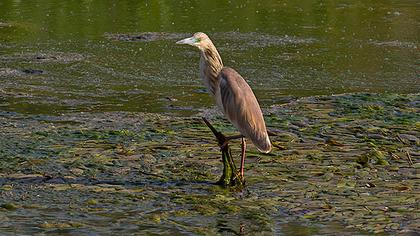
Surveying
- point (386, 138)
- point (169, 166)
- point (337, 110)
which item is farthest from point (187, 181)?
point (337, 110)

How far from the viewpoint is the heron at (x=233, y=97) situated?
657 centimetres

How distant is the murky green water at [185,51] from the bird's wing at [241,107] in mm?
1898

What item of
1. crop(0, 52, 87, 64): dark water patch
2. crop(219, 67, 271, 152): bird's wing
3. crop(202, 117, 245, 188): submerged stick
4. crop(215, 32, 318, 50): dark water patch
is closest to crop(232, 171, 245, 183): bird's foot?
crop(202, 117, 245, 188): submerged stick

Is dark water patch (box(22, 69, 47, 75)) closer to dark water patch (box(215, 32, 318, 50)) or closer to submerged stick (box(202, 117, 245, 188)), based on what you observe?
dark water patch (box(215, 32, 318, 50))

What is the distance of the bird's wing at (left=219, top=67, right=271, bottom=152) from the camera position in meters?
6.58

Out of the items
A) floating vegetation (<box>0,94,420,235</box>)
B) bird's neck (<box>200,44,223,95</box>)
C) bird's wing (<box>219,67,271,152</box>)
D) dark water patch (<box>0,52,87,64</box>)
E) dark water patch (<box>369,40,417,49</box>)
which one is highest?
bird's neck (<box>200,44,223,95</box>)

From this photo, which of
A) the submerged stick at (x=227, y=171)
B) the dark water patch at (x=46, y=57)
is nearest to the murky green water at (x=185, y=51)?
the dark water patch at (x=46, y=57)

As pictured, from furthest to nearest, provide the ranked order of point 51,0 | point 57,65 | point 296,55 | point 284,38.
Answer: point 51,0, point 284,38, point 296,55, point 57,65

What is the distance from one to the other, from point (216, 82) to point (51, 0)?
8242 mm

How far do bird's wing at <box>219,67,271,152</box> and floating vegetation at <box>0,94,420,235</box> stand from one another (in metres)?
0.31

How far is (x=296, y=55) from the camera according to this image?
11336 millimetres

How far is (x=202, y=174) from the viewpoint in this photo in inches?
261

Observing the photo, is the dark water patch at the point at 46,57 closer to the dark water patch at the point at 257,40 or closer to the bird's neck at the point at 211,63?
the dark water patch at the point at 257,40

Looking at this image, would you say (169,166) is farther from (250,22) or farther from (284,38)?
(250,22)
